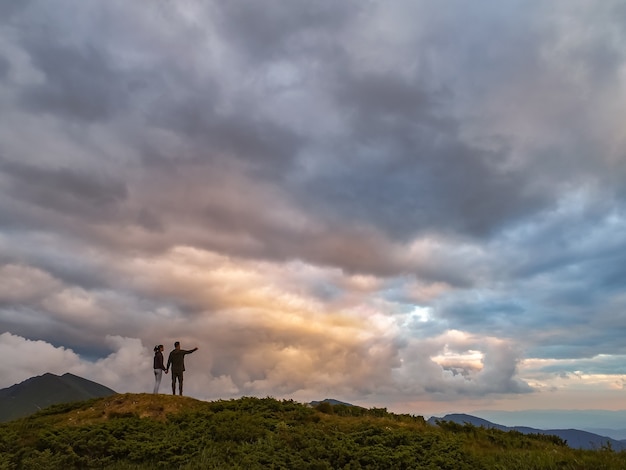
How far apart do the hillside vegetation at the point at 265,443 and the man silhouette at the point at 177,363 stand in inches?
163

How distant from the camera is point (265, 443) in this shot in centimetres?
1544

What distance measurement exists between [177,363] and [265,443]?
1140cm

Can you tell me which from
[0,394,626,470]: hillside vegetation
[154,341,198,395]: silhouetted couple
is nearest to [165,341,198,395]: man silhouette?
[154,341,198,395]: silhouetted couple

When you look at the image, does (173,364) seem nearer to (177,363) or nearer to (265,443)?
(177,363)

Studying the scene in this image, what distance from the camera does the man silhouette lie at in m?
25.4

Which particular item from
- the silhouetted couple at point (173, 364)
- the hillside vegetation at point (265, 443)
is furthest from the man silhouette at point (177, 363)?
the hillside vegetation at point (265, 443)

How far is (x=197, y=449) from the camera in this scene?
15.6 m

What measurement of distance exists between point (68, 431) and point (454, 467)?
1282 cm

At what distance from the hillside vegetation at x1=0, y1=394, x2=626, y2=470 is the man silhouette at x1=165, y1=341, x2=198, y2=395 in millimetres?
4133

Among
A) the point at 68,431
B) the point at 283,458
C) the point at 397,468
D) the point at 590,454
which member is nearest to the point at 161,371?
the point at 68,431

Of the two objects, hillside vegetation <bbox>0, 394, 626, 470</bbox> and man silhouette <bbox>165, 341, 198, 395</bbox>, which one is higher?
man silhouette <bbox>165, 341, 198, 395</bbox>

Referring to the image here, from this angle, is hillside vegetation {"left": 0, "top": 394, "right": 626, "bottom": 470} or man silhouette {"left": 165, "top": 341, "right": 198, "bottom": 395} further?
man silhouette {"left": 165, "top": 341, "right": 198, "bottom": 395}

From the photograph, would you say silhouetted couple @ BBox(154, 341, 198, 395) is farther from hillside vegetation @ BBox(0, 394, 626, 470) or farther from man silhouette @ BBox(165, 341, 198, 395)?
hillside vegetation @ BBox(0, 394, 626, 470)

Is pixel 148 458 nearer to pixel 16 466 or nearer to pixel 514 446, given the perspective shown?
pixel 16 466
